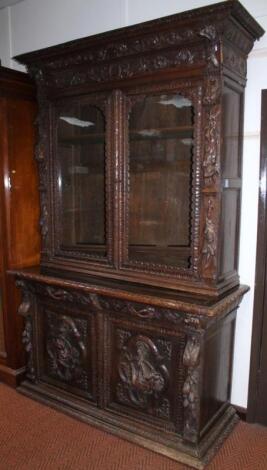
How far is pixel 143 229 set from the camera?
2287 millimetres

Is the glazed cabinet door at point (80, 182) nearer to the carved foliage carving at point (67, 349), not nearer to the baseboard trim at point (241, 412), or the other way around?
the carved foliage carving at point (67, 349)

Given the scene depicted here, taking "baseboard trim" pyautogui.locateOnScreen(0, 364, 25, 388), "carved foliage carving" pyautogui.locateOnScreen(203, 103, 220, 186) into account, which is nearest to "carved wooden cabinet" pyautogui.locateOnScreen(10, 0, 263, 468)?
"carved foliage carving" pyautogui.locateOnScreen(203, 103, 220, 186)

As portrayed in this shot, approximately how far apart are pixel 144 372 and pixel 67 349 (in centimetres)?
58

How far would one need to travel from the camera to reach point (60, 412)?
2396 millimetres

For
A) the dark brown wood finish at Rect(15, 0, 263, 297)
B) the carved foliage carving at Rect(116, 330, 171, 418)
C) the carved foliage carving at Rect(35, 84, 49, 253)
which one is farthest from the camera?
the carved foliage carving at Rect(35, 84, 49, 253)

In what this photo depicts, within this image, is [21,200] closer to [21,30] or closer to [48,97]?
[48,97]

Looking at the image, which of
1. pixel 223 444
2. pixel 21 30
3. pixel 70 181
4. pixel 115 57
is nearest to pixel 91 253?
pixel 70 181

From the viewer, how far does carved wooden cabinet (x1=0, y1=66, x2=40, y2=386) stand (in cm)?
248

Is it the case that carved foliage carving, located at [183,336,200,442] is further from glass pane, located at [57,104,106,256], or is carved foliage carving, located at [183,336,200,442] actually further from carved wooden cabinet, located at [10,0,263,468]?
glass pane, located at [57,104,106,256]

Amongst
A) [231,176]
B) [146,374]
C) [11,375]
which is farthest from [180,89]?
[11,375]

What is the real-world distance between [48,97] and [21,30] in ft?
3.53

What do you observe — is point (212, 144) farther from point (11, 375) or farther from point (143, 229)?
point (11, 375)

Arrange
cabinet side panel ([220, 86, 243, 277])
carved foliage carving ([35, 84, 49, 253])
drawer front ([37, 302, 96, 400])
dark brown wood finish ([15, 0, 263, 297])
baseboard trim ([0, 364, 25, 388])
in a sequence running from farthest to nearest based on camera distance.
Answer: baseboard trim ([0, 364, 25, 388]), carved foliage carving ([35, 84, 49, 253]), drawer front ([37, 302, 96, 400]), cabinet side panel ([220, 86, 243, 277]), dark brown wood finish ([15, 0, 263, 297])

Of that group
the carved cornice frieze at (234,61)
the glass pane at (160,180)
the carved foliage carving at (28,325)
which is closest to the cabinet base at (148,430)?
the carved foliage carving at (28,325)
